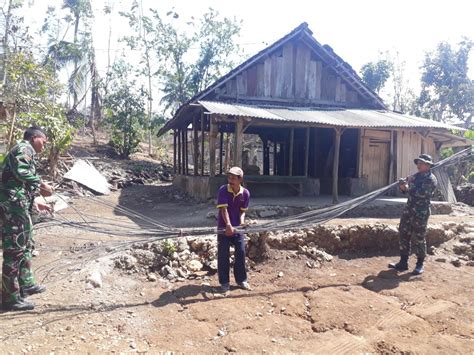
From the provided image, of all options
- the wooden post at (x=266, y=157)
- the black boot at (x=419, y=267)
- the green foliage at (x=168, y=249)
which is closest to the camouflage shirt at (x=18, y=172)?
the green foliage at (x=168, y=249)

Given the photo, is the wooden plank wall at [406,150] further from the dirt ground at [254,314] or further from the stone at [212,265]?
the stone at [212,265]

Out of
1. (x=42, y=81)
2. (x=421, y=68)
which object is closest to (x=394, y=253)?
(x=42, y=81)

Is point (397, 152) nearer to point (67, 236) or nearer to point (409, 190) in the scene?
point (409, 190)

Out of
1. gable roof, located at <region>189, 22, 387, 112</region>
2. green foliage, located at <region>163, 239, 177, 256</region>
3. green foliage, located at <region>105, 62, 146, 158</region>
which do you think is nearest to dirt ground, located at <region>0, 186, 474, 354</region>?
green foliage, located at <region>163, 239, 177, 256</region>

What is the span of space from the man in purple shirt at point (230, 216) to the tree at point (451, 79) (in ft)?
70.4

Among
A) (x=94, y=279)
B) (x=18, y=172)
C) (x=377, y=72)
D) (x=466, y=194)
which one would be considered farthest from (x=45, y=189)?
(x=377, y=72)

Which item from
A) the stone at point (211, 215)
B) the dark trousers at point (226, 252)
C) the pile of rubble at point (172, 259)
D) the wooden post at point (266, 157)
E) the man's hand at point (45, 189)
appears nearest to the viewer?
the man's hand at point (45, 189)

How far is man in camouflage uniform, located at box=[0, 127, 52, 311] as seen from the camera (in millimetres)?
3627

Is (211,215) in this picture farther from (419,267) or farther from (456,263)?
(456,263)

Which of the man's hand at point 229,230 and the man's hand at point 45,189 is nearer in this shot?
the man's hand at point 45,189

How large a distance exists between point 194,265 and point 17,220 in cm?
255

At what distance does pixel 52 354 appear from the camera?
10.1 ft

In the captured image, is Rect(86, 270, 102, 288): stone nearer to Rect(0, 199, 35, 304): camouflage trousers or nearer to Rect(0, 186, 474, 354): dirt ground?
Rect(0, 186, 474, 354): dirt ground

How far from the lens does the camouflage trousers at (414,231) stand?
18.5ft
